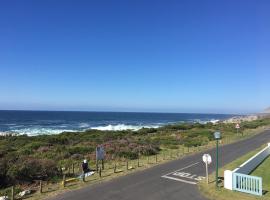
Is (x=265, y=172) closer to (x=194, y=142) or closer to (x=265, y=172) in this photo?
(x=265, y=172)

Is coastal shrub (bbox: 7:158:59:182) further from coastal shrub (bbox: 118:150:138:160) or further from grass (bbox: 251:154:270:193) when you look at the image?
grass (bbox: 251:154:270:193)

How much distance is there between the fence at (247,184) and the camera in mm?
15084

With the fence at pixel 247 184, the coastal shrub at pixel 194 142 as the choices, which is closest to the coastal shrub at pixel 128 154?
the coastal shrub at pixel 194 142

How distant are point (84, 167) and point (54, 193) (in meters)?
4.20

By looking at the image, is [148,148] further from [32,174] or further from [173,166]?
[32,174]

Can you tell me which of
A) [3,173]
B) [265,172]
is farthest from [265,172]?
[3,173]

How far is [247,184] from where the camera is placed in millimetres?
15586

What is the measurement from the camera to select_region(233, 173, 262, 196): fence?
1508cm

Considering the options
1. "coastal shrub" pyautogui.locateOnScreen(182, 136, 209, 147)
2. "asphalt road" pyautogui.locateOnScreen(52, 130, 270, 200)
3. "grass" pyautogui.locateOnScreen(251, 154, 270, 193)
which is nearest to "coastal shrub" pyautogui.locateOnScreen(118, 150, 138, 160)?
"asphalt road" pyautogui.locateOnScreen(52, 130, 270, 200)

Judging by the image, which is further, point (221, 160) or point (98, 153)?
point (221, 160)

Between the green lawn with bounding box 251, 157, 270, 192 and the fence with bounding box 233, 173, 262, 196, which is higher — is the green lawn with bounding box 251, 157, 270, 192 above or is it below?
below

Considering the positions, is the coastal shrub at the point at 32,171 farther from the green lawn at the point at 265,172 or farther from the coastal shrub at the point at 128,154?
the green lawn at the point at 265,172

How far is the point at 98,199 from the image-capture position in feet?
45.4

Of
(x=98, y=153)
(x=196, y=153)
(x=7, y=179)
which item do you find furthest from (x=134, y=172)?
(x=196, y=153)
